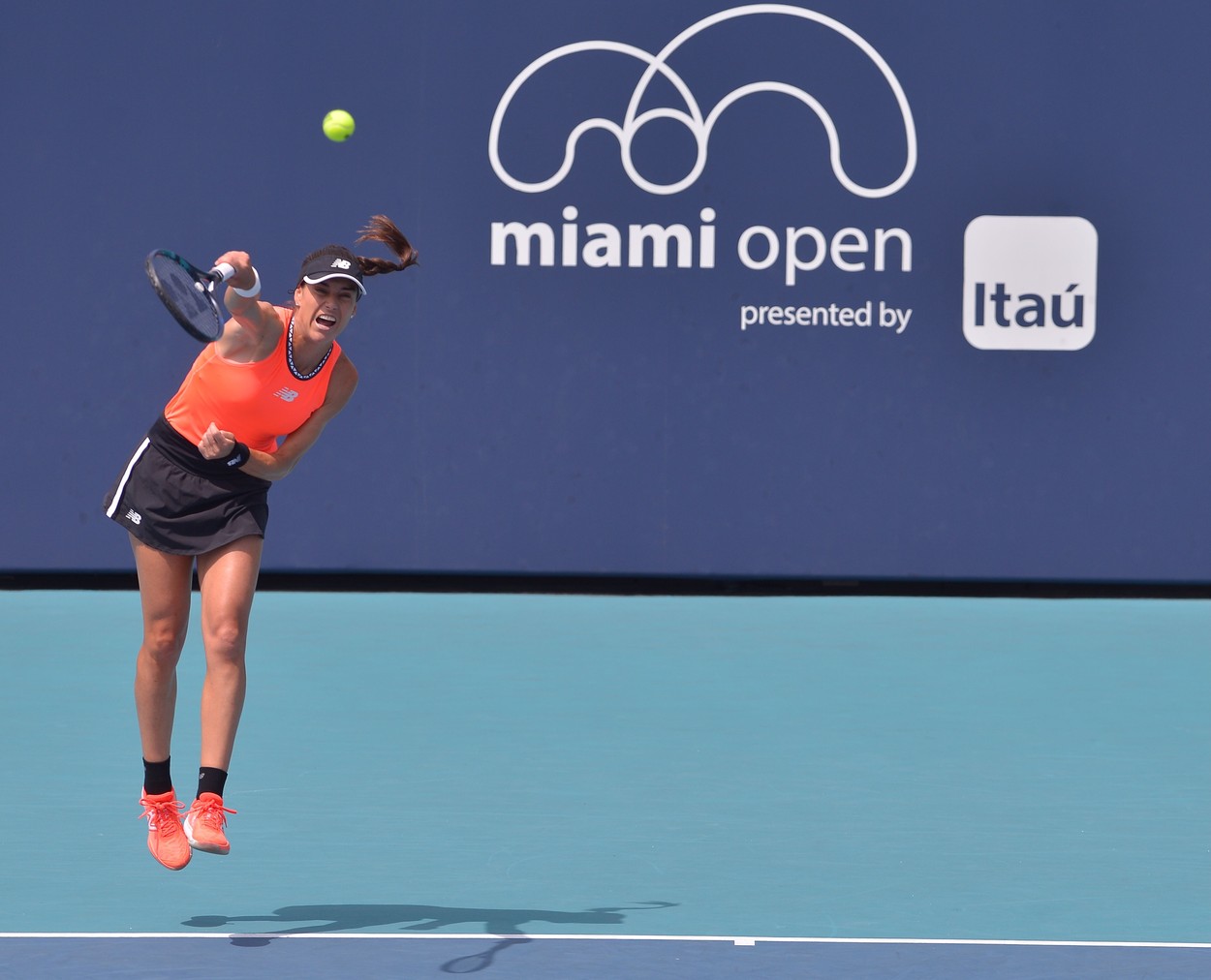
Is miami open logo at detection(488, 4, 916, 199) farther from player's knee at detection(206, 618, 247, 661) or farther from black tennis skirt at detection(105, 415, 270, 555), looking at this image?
player's knee at detection(206, 618, 247, 661)

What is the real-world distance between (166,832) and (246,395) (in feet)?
3.10

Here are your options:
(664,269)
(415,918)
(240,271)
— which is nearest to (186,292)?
(240,271)

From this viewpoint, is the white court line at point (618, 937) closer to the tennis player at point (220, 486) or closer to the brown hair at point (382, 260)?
the tennis player at point (220, 486)

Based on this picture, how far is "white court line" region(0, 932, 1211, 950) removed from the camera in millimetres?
3967

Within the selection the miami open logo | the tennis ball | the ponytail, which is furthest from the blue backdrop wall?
the ponytail

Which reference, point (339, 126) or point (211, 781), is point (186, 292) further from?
point (339, 126)

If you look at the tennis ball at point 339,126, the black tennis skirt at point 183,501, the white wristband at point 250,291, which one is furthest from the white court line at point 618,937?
the tennis ball at point 339,126

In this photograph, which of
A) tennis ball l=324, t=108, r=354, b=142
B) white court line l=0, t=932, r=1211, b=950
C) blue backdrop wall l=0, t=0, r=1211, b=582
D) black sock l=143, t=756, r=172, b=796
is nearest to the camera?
white court line l=0, t=932, r=1211, b=950

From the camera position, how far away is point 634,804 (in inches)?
208

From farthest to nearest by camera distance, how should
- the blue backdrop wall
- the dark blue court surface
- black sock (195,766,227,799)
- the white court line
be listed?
the blue backdrop wall, black sock (195,766,227,799), the white court line, the dark blue court surface

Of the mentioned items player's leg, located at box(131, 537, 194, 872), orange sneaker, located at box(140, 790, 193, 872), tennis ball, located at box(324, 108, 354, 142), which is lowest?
orange sneaker, located at box(140, 790, 193, 872)

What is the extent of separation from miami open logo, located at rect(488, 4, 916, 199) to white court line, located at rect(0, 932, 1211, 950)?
585 centimetres

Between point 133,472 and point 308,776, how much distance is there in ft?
4.53

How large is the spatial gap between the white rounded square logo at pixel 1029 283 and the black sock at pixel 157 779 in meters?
5.93
